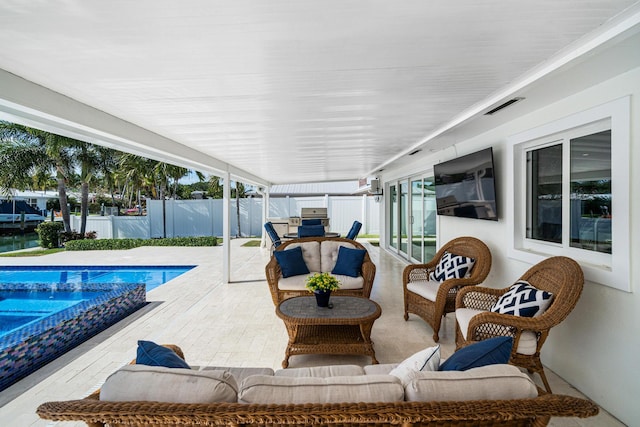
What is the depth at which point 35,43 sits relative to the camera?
1.80m

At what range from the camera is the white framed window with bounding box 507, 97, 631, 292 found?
239cm

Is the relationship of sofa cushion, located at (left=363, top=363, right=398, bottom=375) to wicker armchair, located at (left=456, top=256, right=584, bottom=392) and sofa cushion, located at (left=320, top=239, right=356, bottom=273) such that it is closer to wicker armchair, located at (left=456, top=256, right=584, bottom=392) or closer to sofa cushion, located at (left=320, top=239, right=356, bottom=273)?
wicker armchair, located at (left=456, top=256, right=584, bottom=392)

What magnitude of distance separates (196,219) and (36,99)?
13.5m

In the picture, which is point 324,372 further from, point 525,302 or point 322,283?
point 525,302

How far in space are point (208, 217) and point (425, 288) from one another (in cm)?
1311

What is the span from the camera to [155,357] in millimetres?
1605

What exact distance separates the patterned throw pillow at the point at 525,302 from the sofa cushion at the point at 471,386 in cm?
154

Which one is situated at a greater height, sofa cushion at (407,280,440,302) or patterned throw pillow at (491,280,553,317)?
patterned throw pillow at (491,280,553,317)

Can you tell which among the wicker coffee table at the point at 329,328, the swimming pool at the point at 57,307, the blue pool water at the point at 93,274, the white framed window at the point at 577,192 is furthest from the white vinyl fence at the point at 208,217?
the wicker coffee table at the point at 329,328

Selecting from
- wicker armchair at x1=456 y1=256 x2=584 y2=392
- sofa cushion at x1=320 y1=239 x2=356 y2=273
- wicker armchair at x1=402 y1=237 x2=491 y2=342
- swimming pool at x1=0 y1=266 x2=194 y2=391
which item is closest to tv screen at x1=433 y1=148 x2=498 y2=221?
wicker armchair at x1=402 y1=237 x2=491 y2=342

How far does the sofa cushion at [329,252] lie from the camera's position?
5117 millimetres

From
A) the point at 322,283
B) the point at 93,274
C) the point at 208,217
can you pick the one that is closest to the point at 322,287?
the point at 322,283

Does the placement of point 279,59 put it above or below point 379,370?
above

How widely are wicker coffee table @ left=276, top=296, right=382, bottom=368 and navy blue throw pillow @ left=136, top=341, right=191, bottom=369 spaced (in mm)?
1564
